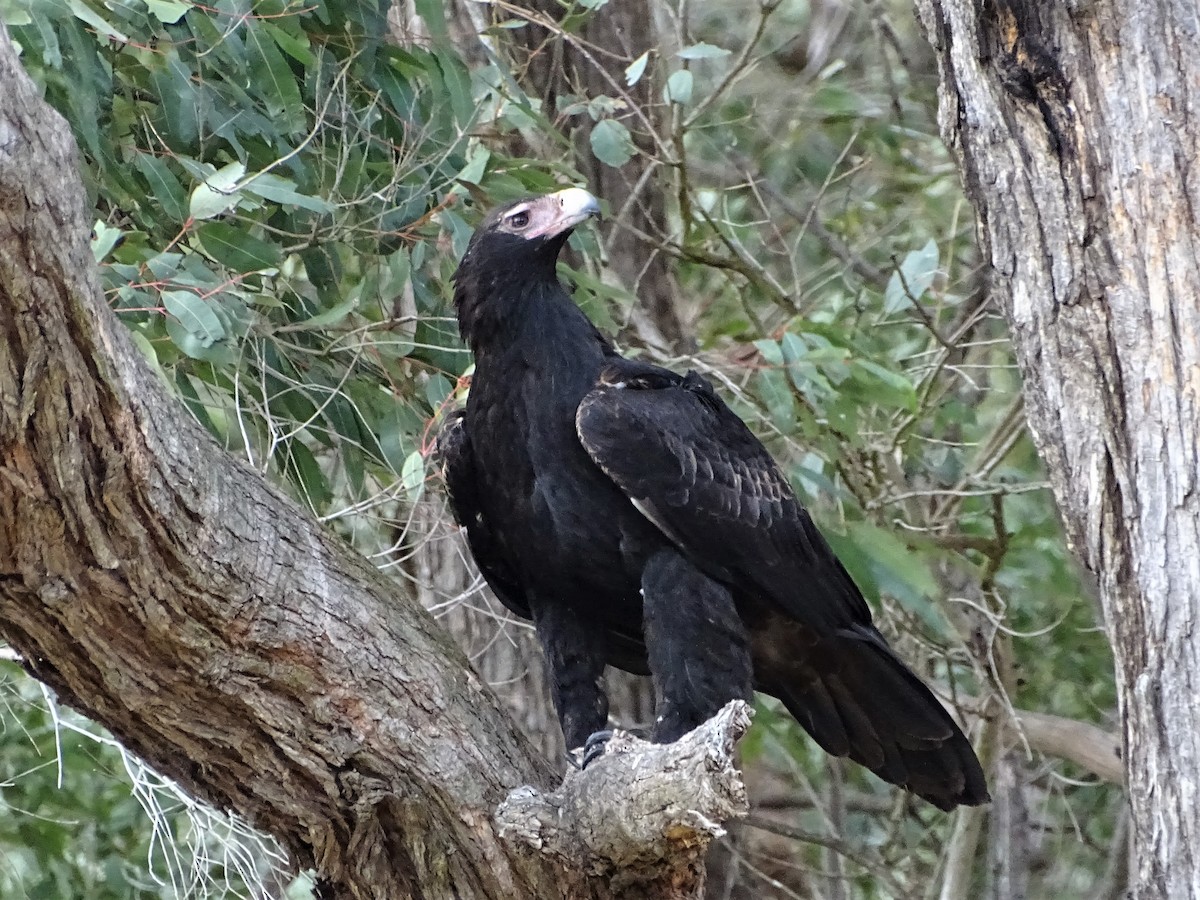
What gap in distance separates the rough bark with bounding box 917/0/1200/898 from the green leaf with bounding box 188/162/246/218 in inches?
64.2

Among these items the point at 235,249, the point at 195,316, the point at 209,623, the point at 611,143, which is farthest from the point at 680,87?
the point at 209,623

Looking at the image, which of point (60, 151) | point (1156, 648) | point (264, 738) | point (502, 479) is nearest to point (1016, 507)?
point (502, 479)

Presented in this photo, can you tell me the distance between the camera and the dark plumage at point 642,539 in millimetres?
3654

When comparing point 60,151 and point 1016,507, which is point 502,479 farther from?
point 1016,507

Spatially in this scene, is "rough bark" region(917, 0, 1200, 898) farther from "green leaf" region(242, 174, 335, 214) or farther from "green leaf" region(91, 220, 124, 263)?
"green leaf" region(91, 220, 124, 263)

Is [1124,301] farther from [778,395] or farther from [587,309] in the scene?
[587,309]

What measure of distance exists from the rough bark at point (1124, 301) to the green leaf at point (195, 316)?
171 centimetres

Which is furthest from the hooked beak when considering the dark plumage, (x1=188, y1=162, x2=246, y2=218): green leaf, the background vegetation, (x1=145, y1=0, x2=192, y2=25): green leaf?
(x1=145, y1=0, x2=192, y2=25): green leaf

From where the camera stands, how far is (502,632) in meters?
5.21

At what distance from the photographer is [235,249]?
3875 millimetres

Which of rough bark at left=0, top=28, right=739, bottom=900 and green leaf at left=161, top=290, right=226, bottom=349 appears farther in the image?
green leaf at left=161, top=290, right=226, bottom=349

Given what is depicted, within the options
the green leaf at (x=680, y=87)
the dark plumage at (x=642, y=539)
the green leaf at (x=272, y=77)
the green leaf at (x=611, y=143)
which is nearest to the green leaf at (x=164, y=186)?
the green leaf at (x=272, y=77)

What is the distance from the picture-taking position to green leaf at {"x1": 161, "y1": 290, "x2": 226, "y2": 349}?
3420 millimetres

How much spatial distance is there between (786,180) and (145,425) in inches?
205
